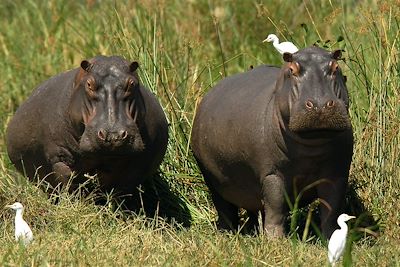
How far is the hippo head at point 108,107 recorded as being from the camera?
26.4 ft

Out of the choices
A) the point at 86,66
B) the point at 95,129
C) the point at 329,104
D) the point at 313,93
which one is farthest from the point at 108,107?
the point at 329,104

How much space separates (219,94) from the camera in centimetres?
864

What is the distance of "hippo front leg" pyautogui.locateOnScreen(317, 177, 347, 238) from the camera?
774 centimetres

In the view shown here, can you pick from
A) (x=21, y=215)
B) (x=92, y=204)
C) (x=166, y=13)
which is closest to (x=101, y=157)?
(x=92, y=204)

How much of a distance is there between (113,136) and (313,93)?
1.36 m

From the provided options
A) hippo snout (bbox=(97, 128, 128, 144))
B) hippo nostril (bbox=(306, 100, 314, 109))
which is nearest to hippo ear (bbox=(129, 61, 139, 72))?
hippo snout (bbox=(97, 128, 128, 144))

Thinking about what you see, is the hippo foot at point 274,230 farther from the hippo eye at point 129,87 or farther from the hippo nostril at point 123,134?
the hippo eye at point 129,87

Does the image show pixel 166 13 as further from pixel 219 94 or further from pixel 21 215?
pixel 21 215

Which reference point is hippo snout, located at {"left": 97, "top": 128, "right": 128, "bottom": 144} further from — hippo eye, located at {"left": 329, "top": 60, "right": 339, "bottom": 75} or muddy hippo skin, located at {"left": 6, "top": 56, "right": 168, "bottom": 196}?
hippo eye, located at {"left": 329, "top": 60, "right": 339, "bottom": 75}

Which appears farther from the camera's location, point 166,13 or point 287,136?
point 166,13

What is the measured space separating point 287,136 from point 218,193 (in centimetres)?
114

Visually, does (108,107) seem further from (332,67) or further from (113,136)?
(332,67)

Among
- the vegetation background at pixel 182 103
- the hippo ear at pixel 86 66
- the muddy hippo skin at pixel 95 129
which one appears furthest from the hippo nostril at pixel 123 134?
the hippo ear at pixel 86 66

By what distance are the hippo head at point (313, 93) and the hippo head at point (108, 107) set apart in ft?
3.32
